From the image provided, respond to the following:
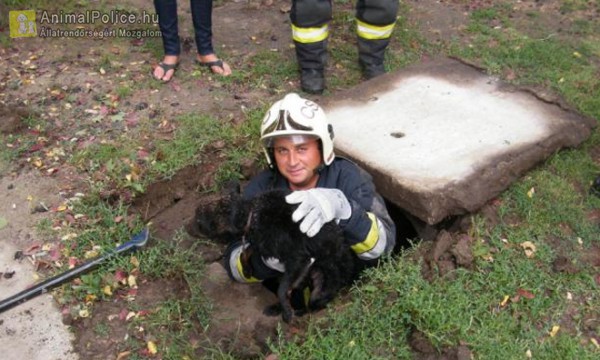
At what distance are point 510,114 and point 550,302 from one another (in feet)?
5.03

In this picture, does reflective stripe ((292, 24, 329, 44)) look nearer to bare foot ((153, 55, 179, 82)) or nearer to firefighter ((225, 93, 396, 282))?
bare foot ((153, 55, 179, 82))

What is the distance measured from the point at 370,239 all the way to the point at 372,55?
2.46 metres

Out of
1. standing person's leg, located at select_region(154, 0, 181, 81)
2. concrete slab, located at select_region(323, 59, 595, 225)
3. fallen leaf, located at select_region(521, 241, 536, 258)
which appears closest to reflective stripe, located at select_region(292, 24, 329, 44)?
concrete slab, located at select_region(323, 59, 595, 225)

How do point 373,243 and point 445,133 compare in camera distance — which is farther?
point 445,133

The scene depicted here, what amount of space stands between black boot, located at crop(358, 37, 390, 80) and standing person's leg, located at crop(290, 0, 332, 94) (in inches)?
13.4

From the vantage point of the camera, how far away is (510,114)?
12.6ft

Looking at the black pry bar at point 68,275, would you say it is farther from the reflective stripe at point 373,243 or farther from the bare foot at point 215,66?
the bare foot at point 215,66

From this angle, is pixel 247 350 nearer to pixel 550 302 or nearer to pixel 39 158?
pixel 550 302

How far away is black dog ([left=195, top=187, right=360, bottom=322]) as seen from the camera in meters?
2.36

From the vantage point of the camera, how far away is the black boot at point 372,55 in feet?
15.1

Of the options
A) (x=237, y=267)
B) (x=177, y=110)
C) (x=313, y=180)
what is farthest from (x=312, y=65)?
(x=237, y=267)

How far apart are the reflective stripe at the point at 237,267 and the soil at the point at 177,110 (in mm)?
76
